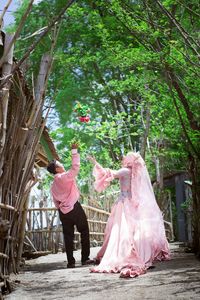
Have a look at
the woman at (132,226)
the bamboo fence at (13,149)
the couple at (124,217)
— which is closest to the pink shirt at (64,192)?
the couple at (124,217)

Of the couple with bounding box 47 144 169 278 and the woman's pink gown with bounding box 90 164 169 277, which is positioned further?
the couple with bounding box 47 144 169 278

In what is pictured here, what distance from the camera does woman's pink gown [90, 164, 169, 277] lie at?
540 cm

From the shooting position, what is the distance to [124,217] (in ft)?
19.8

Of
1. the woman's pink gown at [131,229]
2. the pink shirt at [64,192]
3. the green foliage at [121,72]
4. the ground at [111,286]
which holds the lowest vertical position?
the ground at [111,286]

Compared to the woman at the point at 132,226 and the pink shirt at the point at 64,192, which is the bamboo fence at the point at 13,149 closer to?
the woman at the point at 132,226

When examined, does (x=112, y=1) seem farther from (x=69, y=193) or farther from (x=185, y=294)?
(x=185, y=294)

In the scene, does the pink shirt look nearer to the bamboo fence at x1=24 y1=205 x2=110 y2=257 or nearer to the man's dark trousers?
the man's dark trousers

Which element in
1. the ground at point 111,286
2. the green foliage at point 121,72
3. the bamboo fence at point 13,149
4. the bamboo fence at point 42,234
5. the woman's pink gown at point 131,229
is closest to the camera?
the ground at point 111,286

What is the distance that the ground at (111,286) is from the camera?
3.55 m

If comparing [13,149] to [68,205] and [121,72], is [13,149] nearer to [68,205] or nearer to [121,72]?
[68,205]

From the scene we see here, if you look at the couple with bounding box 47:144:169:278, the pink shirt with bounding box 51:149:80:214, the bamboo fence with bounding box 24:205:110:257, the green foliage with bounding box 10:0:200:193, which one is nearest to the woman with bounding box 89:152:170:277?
the couple with bounding box 47:144:169:278

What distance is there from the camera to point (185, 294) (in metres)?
3.37

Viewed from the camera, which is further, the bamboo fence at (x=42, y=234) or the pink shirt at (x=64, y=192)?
the bamboo fence at (x=42, y=234)

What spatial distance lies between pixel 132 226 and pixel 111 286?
194 cm
